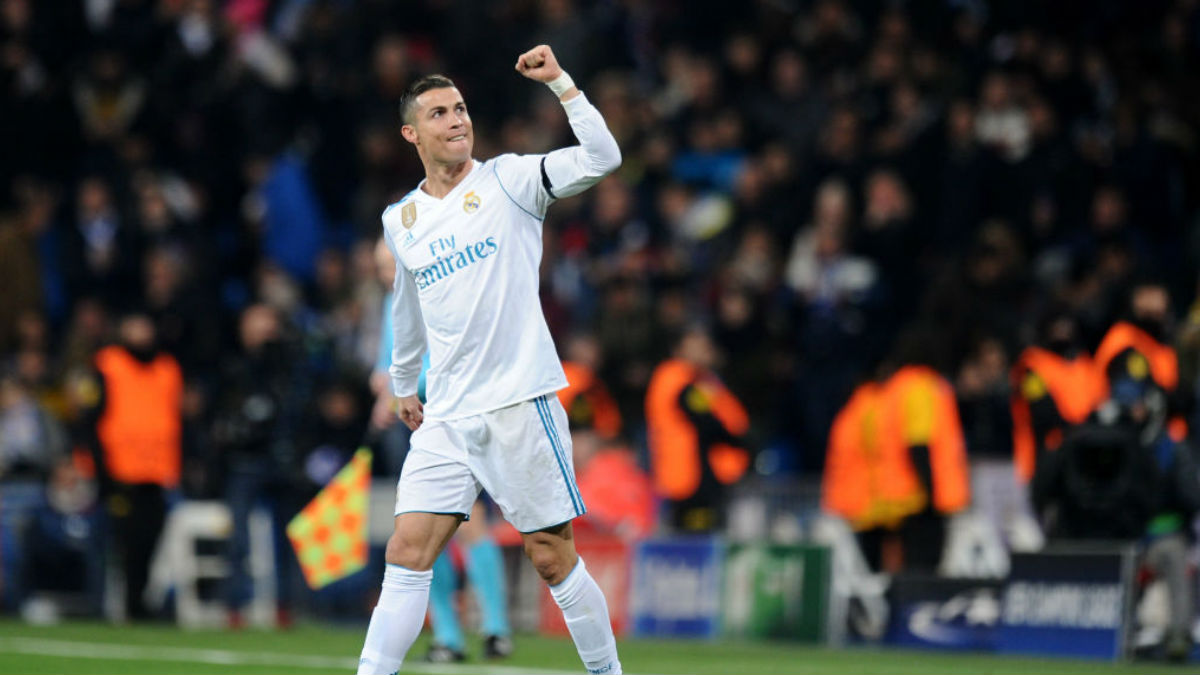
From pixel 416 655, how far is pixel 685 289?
5.97m

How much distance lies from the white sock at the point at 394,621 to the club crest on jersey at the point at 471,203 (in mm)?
1454

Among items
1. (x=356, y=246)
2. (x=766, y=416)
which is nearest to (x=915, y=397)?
(x=766, y=416)

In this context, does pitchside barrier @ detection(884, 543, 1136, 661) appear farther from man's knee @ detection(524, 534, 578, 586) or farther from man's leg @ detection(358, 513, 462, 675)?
man's leg @ detection(358, 513, 462, 675)

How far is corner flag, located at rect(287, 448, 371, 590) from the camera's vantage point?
1070 centimetres

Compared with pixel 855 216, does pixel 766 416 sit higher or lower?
lower

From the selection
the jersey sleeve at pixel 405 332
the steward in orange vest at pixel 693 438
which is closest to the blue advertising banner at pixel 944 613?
→ the steward in orange vest at pixel 693 438

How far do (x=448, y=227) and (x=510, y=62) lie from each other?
13.2 meters

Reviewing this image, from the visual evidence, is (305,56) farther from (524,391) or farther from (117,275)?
(524,391)

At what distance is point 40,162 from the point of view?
2061 cm

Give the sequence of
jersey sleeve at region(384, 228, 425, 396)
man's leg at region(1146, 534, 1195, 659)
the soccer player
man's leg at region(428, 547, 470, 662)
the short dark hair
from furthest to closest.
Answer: man's leg at region(1146, 534, 1195, 659) → man's leg at region(428, 547, 470, 662) → the soccer player → jersey sleeve at region(384, 228, 425, 396) → the short dark hair

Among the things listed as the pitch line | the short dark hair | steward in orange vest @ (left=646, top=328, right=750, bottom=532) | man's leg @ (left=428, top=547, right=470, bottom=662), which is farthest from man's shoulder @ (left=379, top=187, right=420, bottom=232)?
steward in orange vest @ (left=646, top=328, right=750, bottom=532)

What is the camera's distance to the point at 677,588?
15375mm

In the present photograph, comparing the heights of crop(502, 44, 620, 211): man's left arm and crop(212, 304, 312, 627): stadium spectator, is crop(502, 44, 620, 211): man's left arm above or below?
above

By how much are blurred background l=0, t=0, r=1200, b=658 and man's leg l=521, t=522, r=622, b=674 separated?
5.30m
